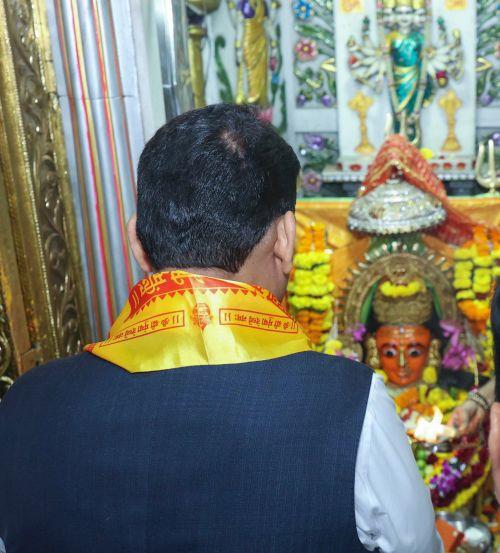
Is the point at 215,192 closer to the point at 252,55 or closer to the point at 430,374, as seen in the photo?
the point at 430,374

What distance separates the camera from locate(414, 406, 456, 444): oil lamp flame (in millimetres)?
2887

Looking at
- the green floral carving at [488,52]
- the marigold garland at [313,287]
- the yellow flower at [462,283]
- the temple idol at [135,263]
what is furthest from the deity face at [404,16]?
the yellow flower at [462,283]

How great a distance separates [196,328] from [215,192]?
0.69ft

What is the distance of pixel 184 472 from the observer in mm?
1078

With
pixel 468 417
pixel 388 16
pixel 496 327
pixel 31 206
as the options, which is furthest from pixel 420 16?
pixel 496 327

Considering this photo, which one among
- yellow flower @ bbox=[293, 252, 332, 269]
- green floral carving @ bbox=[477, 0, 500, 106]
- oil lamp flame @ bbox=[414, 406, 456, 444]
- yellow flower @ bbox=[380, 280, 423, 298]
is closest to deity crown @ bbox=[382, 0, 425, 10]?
green floral carving @ bbox=[477, 0, 500, 106]

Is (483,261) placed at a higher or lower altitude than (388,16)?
lower

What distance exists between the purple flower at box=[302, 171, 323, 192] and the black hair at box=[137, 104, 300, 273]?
18.7ft

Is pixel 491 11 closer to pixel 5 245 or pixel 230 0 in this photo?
pixel 230 0

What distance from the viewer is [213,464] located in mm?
1079

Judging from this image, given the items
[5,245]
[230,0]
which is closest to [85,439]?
[5,245]

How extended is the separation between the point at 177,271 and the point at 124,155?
5.49ft

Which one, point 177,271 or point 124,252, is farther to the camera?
point 124,252

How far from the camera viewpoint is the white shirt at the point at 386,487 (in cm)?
108
